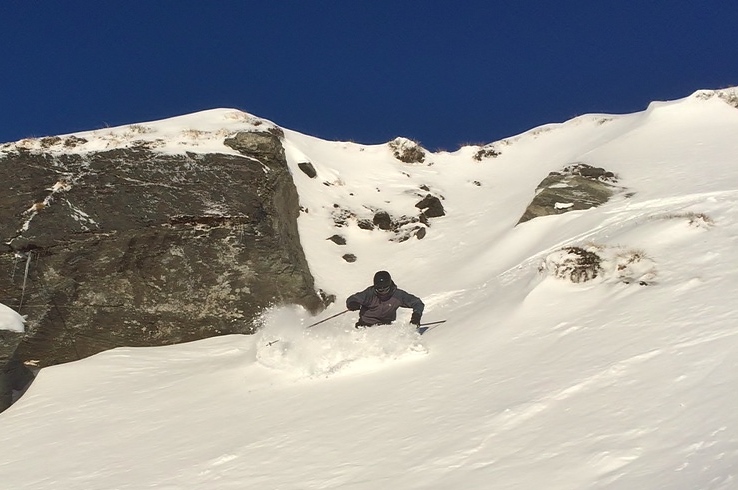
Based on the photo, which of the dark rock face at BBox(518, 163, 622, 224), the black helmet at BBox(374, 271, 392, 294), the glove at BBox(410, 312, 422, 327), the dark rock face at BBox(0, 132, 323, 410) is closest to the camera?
the glove at BBox(410, 312, 422, 327)

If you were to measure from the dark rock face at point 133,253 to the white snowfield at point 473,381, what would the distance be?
24.4 inches

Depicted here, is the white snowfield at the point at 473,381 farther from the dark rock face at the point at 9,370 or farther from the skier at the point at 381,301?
the skier at the point at 381,301

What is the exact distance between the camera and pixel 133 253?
1340cm

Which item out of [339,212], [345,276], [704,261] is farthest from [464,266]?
[704,261]

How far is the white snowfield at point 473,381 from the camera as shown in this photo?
4.73 m

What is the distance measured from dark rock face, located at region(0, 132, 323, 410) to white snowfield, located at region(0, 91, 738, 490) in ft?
2.03

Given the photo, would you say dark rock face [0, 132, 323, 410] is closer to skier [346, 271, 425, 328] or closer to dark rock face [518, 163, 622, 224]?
skier [346, 271, 425, 328]

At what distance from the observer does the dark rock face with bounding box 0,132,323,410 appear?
12805 millimetres

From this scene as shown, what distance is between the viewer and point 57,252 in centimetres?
1302

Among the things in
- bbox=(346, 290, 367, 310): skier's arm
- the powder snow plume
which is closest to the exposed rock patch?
the powder snow plume

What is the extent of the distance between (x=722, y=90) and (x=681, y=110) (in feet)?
6.97

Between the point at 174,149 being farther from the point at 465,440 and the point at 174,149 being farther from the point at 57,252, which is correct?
the point at 465,440

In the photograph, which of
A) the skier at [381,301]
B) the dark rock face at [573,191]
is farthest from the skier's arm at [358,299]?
the dark rock face at [573,191]

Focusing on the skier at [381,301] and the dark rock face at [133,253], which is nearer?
the skier at [381,301]
